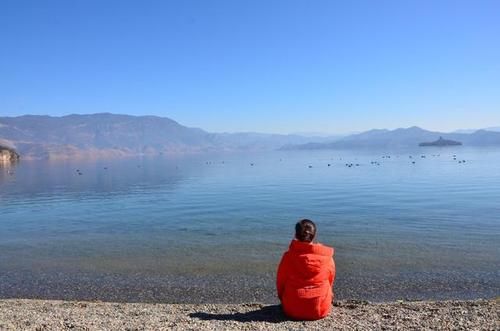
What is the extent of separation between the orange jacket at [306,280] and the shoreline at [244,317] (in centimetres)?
26

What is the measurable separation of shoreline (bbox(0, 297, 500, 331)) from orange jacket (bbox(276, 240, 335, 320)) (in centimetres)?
26

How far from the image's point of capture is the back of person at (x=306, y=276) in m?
9.19

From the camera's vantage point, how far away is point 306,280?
9.38m

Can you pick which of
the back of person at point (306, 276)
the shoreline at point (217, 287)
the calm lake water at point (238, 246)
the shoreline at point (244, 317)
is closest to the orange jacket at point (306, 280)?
the back of person at point (306, 276)

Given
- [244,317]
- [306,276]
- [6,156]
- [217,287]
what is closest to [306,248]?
[306,276]

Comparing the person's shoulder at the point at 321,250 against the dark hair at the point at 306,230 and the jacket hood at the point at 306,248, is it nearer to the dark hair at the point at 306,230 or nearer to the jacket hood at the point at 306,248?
the jacket hood at the point at 306,248

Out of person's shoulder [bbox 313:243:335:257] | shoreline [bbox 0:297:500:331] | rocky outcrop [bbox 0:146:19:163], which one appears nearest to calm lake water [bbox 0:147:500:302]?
shoreline [bbox 0:297:500:331]

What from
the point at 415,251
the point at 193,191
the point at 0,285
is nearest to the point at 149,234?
the point at 0,285

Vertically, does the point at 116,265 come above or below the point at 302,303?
below

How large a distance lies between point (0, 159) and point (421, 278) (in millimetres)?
176146

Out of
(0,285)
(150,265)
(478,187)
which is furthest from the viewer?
(478,187)

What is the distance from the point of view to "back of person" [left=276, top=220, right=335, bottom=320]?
9.19 m

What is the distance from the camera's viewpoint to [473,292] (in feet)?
46.9

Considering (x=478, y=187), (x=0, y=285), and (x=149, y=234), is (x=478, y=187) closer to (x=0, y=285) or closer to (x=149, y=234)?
(x=149, y=234)
